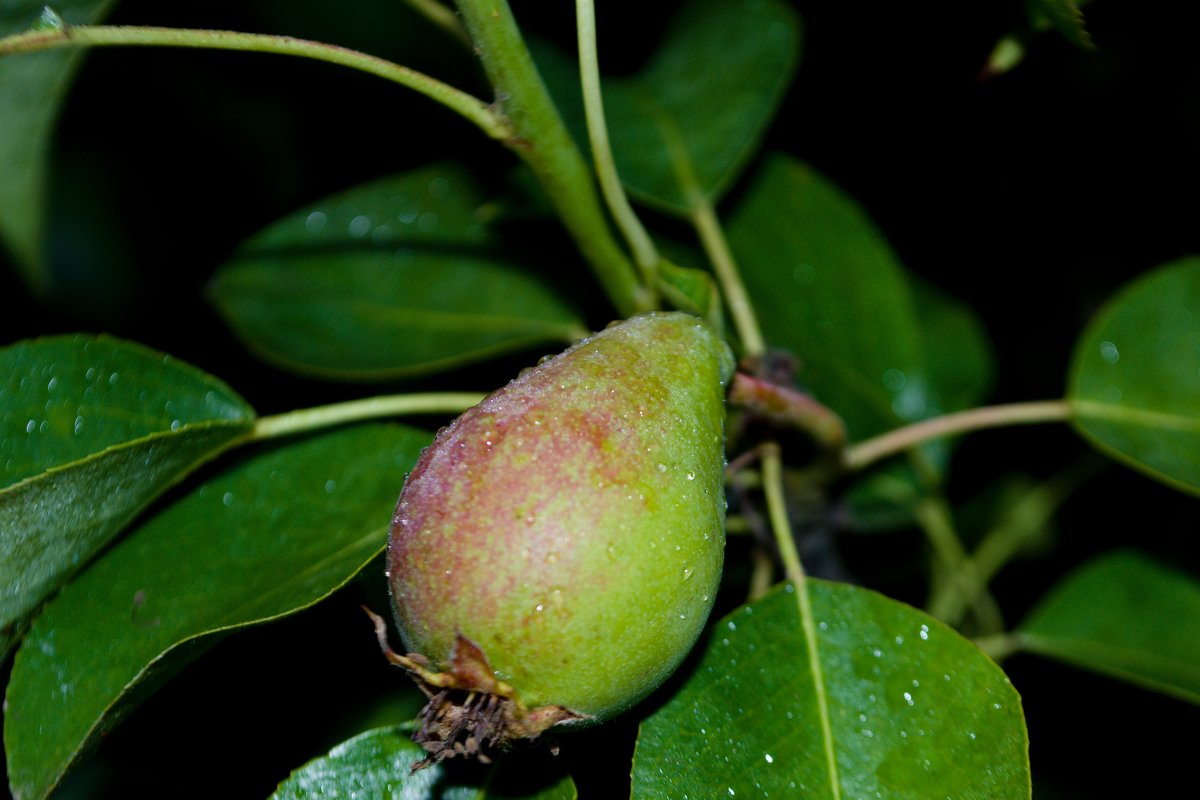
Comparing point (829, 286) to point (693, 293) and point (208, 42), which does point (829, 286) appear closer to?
point (693, 293)

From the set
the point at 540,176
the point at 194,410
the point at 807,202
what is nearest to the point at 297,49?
the point at 540,176

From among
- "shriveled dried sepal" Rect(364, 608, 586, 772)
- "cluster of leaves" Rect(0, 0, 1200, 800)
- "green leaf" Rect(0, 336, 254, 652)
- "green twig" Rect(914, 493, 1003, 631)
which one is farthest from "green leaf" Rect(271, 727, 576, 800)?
"green twig" Rect(914, 493, 1003, 631)

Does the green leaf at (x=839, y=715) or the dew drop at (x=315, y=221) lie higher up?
the dew drop at (x=315, y=221)

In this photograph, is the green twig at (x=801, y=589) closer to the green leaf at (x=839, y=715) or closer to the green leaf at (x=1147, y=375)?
the green leaf at (x=839, y=715)

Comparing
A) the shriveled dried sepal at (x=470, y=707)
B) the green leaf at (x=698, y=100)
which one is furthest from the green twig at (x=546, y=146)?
the shriveled dried sepal at (x=470, y=707)

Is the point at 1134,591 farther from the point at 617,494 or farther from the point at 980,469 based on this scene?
the point at 617,494

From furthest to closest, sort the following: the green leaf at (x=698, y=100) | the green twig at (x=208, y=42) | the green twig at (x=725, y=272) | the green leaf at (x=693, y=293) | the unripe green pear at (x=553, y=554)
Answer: the green leaf at (x=698, y=100), the green twig at (x=725, y=272), the green leaf at (x=693, y=293), the green twig at (x=208, y=42), the unripe green pear at (x=553, y=554)

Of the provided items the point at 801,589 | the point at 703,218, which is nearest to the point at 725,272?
the point at 703,218
